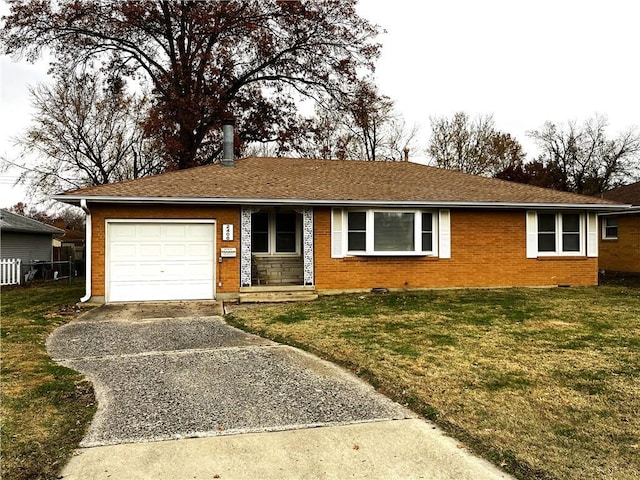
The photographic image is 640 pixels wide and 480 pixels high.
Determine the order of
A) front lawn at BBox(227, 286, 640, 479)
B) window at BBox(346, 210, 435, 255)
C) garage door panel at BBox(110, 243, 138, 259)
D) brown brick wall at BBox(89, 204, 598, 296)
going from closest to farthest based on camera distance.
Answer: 1. front lawn at BBox(227, 286, 640, 479)
2. garage door panel at BBox(110, 243, 138, 259)
3. brown brick wall at BBox(89, 204, 598, 296)
4. window at BBox(346, 210, 435, 255)

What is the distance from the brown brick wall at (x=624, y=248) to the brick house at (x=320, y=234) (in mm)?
4766

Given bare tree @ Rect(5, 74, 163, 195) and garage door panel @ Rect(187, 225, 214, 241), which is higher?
bare tree @ Rect(5, 74, 163, 195)

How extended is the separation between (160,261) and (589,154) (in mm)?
36916

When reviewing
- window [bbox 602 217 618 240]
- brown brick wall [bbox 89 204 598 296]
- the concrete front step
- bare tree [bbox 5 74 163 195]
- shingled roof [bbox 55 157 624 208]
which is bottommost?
the concrete front step

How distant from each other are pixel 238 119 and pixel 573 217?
15.7 meters

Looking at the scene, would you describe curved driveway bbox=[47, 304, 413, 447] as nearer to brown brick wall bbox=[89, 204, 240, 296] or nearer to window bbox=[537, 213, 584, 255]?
brown brick wall bbox=[89, 204, 240, 296]

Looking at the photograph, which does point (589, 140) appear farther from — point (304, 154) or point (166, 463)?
point (166, 463)

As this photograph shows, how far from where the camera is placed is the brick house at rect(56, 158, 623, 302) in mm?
11430

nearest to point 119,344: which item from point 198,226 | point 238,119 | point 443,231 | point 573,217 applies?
point 198,226

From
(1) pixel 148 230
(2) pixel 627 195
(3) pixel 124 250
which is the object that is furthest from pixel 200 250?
(2) pixel 627 195

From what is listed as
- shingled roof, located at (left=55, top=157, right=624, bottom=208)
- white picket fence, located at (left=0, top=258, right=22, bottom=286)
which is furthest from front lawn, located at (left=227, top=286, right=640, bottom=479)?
white picket fence, located at (left=0, top=258, right=22, bottom=286)

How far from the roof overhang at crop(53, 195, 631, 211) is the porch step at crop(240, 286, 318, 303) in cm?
225

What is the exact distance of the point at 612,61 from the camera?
15539mm

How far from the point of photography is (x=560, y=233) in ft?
44.5
